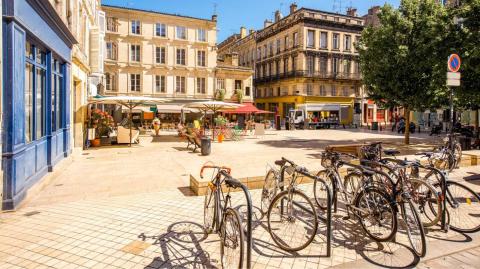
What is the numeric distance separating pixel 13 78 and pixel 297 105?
122 ft

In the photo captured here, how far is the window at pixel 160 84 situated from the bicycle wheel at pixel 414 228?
30.8 m

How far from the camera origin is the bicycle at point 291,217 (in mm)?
3986

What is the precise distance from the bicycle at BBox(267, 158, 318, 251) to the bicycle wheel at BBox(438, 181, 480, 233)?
6.93 feet

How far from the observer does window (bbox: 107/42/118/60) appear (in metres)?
30.9

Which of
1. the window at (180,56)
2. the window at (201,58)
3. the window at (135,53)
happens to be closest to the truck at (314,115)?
the window at (201,58)

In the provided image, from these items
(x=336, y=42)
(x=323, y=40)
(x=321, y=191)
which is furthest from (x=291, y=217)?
(x=336, y=42)

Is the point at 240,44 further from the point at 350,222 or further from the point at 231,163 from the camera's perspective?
the point at 350,222

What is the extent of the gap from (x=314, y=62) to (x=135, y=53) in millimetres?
22068

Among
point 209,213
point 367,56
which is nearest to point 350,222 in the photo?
point 209,213

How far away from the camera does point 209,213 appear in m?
4.37

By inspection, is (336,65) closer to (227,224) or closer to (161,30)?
(161,30)

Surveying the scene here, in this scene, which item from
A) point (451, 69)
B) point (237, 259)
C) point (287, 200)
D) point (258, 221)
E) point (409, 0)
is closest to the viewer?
point (237, 259)

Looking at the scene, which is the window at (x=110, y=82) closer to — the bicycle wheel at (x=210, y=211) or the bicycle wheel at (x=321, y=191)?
the bicycle wheel at (x=321, y=191)

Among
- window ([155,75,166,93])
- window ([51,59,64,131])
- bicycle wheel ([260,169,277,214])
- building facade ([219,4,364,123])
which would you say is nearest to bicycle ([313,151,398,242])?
bicycle wheel ([260,169,277,214])
